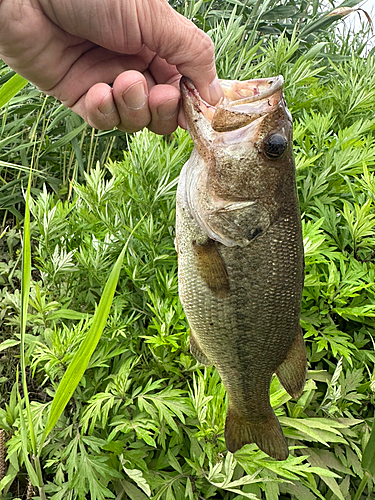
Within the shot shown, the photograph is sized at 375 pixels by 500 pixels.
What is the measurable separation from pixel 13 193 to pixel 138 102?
6.47ft

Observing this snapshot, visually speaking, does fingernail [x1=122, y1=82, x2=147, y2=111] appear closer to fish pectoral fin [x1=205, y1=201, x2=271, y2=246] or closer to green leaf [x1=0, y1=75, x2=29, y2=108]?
green leaf [x1=0, y1=75, x2=29, y2=108]

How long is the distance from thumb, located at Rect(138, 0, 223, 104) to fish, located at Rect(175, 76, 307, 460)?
0.06 metres

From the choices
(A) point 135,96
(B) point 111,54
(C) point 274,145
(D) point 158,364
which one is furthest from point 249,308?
(B) point 111,54

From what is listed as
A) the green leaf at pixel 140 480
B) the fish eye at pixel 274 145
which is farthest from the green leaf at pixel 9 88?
the green leaf at pixel 140 480

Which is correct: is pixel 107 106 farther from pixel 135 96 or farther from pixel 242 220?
pixel 242 220

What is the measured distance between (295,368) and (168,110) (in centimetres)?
86

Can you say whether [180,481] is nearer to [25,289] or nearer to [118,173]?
[25,289]

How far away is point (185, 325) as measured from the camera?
1.87 metres

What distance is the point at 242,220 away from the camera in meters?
1.18

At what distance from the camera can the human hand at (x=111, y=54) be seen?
1.29m

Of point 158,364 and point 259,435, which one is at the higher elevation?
point 259,435

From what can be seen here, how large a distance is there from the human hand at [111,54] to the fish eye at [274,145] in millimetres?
205

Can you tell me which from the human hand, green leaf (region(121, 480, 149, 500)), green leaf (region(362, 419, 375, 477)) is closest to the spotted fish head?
the human hand

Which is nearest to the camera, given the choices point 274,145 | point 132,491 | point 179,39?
point 274,145
